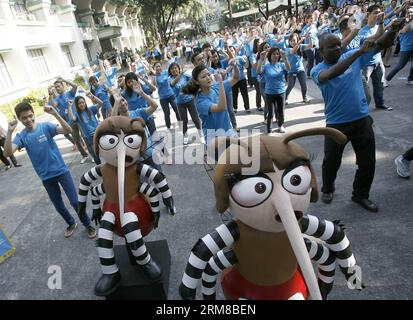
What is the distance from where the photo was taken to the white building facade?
17047 millimetres

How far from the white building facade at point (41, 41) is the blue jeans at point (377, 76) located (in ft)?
54.4

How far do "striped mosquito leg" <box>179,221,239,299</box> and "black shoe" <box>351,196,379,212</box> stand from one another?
2.33m

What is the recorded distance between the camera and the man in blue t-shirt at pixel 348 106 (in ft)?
10.2

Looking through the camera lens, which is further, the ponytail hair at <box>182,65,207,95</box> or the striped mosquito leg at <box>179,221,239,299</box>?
the ponytail hair at <box>182,65,207,95</box>

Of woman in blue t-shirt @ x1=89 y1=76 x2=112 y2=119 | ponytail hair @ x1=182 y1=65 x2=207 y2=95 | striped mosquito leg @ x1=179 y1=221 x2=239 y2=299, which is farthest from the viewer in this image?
woman in blue t-shirt @ x1=89 y1=76 x2=112 y2=119

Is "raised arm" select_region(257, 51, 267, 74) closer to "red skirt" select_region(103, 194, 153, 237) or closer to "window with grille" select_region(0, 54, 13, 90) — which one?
"red skirt" select_region(103, 194, 153, 237)

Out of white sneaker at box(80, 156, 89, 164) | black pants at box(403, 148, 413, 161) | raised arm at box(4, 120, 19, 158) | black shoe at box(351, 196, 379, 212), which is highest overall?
raised arm at box(4, 120, 19, 158)

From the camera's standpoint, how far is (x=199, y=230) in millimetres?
3793

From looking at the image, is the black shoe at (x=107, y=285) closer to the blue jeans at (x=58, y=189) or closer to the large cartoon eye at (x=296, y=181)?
the blue jeans at (x=58, y=189)

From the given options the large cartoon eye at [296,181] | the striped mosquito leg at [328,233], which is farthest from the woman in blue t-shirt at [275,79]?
the large cartoon eye at [296,181]

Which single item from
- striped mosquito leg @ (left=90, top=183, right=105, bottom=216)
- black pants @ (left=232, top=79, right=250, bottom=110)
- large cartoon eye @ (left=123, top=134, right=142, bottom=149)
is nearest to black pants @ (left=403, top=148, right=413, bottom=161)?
large cartoon eye @ (left=123, top=134, right=142, bottom=149)

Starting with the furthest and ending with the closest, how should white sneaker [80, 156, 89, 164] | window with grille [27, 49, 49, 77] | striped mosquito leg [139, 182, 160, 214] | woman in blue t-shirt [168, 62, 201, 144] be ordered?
window with grille [27, 49, 49, 77], white sneaker [80, 156, 89, 164], woman in blue t-shirt [168, 62, 201, 144], striped mosquito leg [139, 182, 160, 214]

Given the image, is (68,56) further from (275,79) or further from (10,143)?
(10,143)

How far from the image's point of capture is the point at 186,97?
673cm
